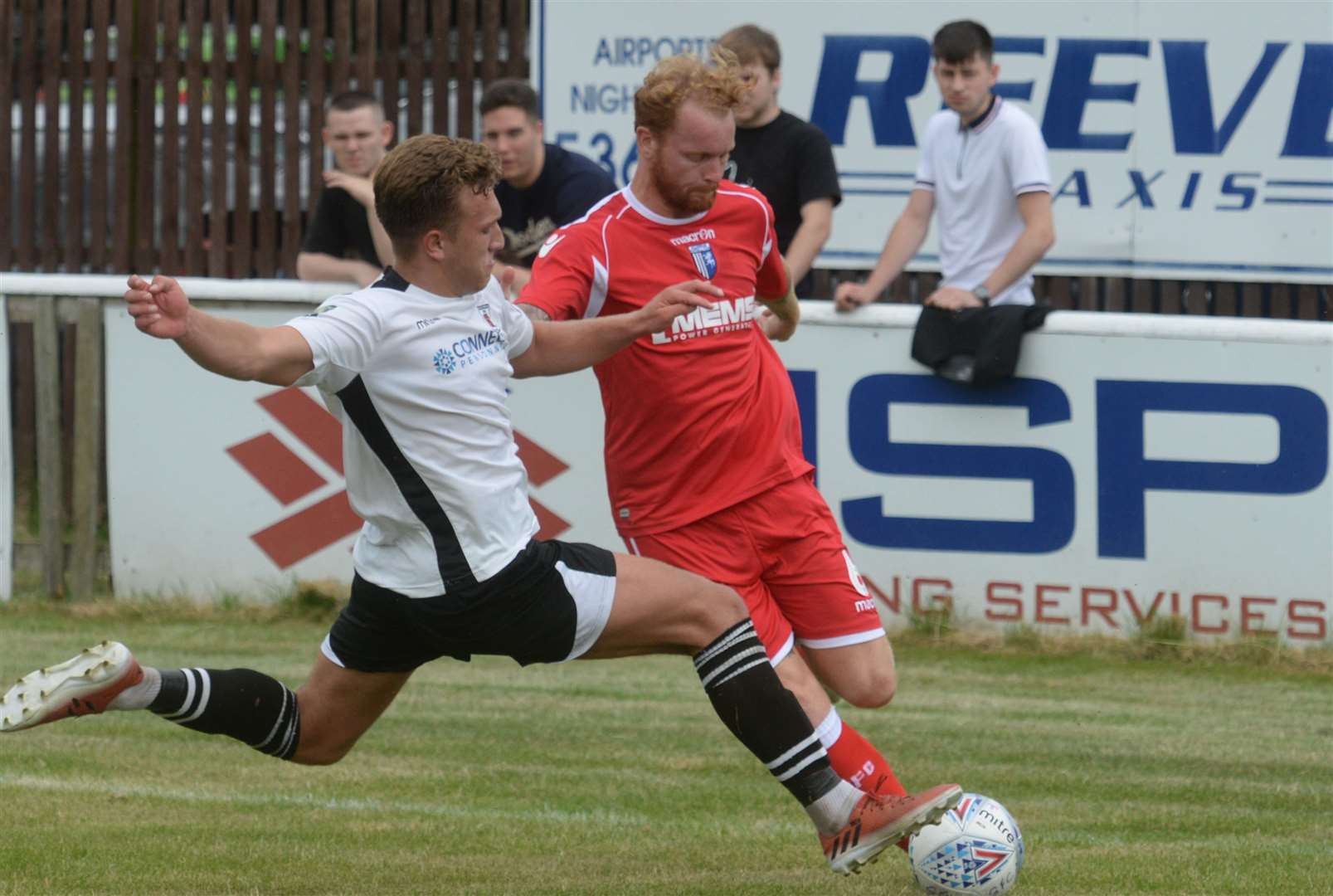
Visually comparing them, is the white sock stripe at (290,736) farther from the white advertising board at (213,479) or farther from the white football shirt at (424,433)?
the white advertising board at (213,479)

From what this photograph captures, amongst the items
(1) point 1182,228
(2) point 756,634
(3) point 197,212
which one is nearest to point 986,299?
(1) point 1182,228

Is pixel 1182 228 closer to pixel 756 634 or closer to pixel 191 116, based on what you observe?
pixel 191 116

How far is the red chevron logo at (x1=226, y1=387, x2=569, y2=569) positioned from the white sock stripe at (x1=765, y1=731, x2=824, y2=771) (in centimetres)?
448

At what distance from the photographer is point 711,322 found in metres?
5.84

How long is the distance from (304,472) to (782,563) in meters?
4.32

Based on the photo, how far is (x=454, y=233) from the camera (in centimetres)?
493

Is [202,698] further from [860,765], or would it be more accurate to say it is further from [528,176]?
[528,176]

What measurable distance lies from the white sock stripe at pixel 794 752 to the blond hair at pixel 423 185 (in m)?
1.48

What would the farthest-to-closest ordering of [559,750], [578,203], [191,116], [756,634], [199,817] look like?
[191,116] → [578,203] → [559,750] → [199,817] → [756,634]

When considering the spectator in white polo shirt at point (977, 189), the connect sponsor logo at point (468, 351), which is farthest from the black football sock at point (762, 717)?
the spectator in white polo shirt at point (977, 189)

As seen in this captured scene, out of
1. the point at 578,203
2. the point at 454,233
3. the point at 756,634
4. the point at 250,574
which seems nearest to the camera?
the point at 454,233

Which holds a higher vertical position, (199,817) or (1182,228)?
(1182,228)

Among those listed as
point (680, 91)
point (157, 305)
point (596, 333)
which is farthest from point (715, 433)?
point (157, 305)

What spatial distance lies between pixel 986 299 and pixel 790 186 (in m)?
1.02
